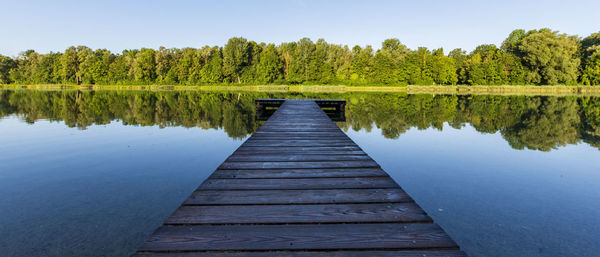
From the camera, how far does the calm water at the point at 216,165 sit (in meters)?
3.08

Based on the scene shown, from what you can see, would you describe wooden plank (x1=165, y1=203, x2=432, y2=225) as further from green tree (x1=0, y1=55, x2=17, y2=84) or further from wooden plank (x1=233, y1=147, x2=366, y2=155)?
green tree (x1=0, y1=55, x2=17, y2=84)

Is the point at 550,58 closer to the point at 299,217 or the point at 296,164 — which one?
the point at 296,164

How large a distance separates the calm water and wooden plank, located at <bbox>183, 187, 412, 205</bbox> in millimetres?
1100

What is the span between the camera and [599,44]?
5059cm

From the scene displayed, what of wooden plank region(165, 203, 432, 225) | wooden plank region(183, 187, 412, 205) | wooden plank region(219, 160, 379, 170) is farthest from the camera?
wooden plank region(219, 160, 379, 170)

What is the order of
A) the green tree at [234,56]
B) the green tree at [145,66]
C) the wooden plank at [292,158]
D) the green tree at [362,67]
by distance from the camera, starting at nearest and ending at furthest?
the wooden plank at [292,158] → the green tree at [362,67] → the green tree at [234,56] → the green tree at [145,66]

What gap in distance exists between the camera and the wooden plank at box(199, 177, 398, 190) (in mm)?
2836

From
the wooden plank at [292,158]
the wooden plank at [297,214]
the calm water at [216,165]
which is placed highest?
the wooden plank at [292,158]

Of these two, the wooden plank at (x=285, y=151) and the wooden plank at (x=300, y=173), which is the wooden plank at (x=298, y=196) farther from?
the wooden plank at (x=285, y=151)

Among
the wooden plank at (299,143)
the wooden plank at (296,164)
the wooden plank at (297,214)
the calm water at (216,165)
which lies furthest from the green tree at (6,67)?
the wooden plank at (297,214)

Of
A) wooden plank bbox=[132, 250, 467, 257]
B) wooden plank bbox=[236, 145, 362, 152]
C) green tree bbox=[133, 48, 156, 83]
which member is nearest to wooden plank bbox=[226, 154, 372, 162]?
wooden plank bbox=[236, 145, 362, 152]

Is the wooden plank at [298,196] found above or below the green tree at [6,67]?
below

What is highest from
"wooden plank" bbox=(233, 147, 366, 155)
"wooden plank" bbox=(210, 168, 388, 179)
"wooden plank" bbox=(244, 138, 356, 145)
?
"wooden plank" bbox=(244, 138, 356, 145)

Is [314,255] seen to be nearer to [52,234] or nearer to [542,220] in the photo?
[52,234]
